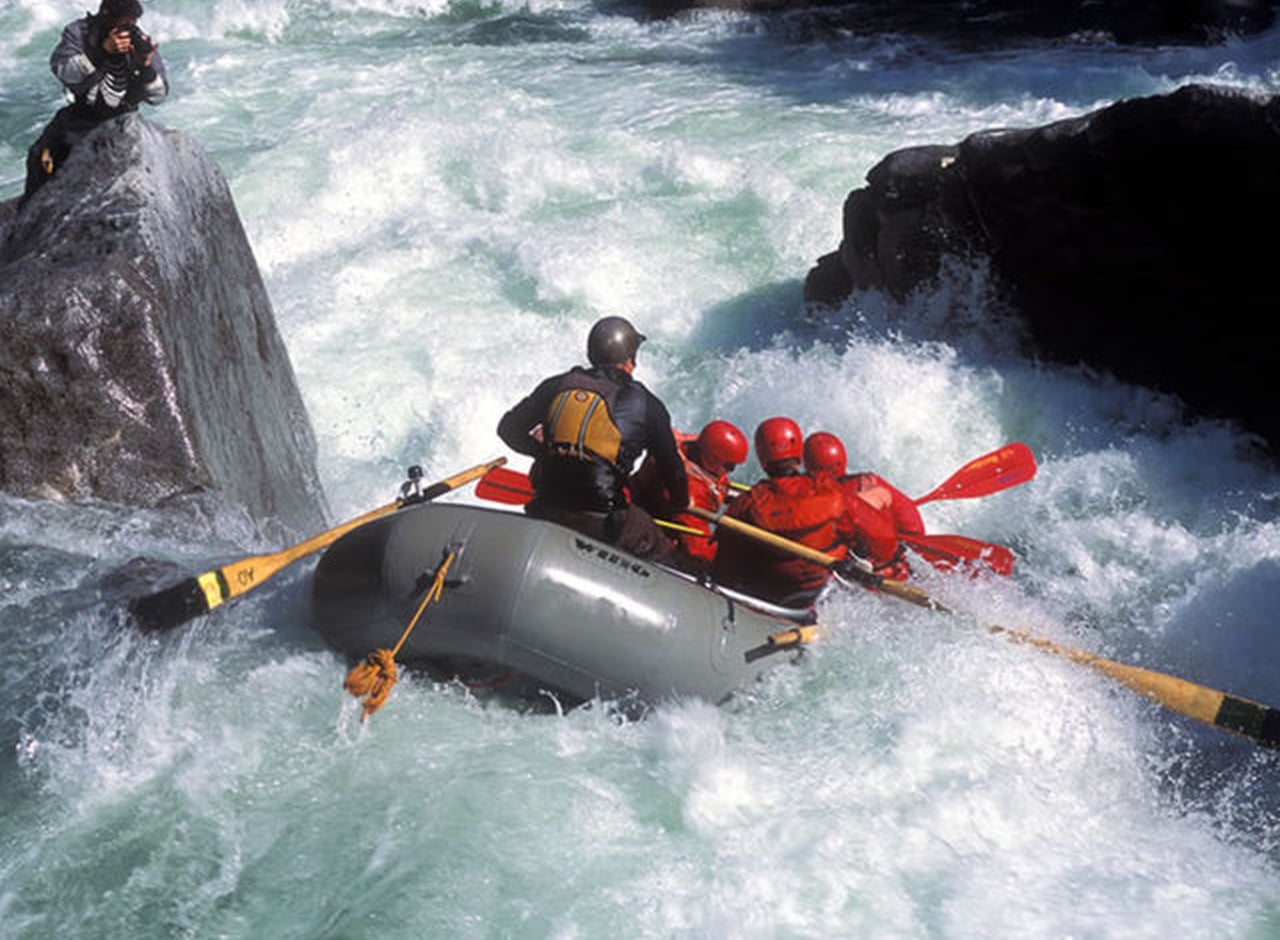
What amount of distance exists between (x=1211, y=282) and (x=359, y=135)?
7018 mm

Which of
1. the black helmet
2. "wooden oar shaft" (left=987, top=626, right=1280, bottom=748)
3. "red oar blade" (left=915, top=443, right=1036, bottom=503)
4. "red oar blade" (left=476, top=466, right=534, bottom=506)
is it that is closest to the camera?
"wooden oar shaft" (left=987, top=626, right=1280, bottom=748)

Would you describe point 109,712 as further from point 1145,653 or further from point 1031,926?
point 1145,653

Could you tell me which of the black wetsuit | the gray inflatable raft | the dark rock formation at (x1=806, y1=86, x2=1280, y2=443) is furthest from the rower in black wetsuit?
the dark rock formation at (x1=806, y1=86, x2=1280, y2=443)

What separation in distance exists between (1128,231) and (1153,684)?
320cm

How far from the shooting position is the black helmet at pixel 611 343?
15.5ft

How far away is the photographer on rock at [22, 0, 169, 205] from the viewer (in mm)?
6359

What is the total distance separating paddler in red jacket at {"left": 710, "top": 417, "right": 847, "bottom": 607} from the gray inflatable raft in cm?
71

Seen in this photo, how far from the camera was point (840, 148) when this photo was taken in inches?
411

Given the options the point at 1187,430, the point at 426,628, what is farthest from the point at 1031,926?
the point at 1187,430

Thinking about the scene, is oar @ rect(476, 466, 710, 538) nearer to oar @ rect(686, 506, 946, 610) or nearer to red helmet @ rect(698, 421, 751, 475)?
red helmet @ rect(698, 421, 751, 475)

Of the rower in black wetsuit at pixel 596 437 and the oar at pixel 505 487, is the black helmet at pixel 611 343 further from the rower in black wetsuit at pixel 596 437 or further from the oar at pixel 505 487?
the oar at pixel 505 487

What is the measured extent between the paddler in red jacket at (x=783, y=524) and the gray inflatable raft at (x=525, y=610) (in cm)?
71

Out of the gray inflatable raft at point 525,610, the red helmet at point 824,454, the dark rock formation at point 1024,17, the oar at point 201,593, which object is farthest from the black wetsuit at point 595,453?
the dark rock formation at point 1024,17

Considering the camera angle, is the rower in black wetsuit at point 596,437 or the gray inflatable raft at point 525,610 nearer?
the gray inflatable raft at point 525,610
